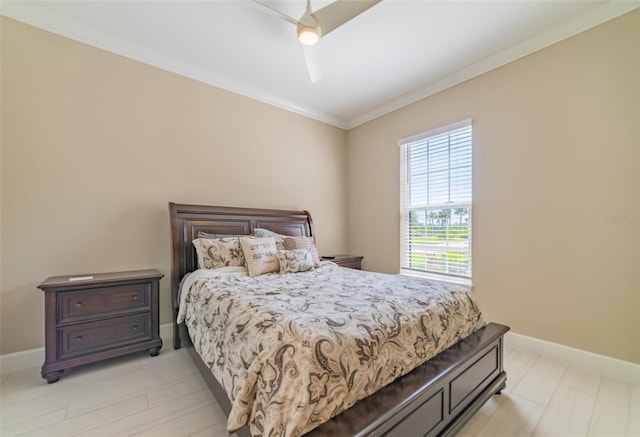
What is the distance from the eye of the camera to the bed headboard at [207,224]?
2676 mm

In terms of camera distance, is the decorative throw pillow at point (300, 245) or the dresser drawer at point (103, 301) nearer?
the dresser drawer at point (103, 301)

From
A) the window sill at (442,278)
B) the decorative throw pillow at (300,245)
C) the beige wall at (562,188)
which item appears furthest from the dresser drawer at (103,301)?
the beige wall at (562,188)

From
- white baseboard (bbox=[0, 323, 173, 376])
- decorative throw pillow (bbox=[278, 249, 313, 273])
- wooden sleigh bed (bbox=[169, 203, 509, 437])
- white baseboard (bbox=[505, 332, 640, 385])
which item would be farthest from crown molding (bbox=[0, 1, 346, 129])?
white baseboard (bbox=[505, 332, 640, 385])

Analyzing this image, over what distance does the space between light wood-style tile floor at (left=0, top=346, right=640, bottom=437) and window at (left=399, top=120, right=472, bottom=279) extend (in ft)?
4.13

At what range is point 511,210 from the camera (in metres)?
2.66

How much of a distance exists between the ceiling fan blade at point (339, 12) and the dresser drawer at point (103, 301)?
8.47 ft

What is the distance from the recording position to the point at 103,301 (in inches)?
86.6

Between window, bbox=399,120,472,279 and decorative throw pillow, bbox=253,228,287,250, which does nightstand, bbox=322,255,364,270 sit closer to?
window, bbox=399,120,472,279

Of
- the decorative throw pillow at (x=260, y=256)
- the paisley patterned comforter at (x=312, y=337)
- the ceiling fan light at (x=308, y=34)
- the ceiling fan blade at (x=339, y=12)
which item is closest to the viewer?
the paisley patterned comforter at (x=312, y=337)

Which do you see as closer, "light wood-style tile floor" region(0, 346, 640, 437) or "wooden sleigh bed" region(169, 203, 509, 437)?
"wooden sleigh bed" region(169, 203, 509, 437)

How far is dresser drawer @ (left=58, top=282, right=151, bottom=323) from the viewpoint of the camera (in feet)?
6.76

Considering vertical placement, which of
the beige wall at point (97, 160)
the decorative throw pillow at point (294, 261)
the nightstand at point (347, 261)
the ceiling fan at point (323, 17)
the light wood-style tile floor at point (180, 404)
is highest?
the ceiling fan at point (323, 17)

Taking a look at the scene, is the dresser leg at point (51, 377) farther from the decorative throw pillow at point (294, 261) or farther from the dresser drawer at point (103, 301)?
the decorative throw pillow at point (294, 261)

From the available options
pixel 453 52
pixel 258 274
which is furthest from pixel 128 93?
pixel 453 52
